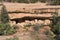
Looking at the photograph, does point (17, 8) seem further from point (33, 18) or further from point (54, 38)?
point (54, 38)

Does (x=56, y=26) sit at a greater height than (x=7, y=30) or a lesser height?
lesser

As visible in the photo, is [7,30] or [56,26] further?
[56,26]

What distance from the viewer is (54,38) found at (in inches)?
607

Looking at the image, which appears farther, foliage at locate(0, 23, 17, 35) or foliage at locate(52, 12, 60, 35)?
foliage at locate(52, 12, 60, 35)

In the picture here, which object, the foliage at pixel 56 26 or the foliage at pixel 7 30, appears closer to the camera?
the foliage at pixel 7 30

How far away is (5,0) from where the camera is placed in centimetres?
3103

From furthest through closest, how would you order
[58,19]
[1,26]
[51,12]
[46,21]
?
[51,12] < [46,21] < [58,19] < [1,26]

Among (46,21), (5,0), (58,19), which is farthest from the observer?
(5,0)

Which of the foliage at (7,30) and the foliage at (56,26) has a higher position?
the foliage at (7,30)

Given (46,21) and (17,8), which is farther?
(17,8)

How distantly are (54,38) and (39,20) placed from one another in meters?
5.56

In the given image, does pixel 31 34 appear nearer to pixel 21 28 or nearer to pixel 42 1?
pixel 21 28

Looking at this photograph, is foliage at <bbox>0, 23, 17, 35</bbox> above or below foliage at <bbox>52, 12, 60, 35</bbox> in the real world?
above

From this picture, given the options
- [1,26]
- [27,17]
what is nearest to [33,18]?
[27,17]
